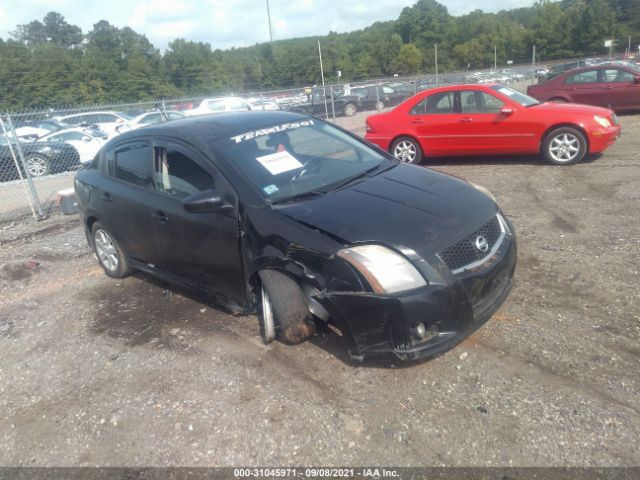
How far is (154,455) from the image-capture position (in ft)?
8.82

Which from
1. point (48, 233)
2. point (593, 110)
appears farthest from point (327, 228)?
point (593, 110)

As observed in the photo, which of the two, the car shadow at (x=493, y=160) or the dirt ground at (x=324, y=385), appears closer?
the dirt ground at (x=324, y=385)

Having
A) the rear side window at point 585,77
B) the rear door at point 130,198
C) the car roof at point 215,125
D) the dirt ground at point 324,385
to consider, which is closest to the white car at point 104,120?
the rear door at point 130,198

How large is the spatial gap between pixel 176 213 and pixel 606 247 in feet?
13.1

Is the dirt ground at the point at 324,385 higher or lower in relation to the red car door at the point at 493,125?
lower

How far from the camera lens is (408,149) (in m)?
9.18

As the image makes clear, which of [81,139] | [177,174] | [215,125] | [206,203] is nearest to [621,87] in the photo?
[215,125]

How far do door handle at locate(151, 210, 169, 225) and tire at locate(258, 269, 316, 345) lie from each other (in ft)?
3.74

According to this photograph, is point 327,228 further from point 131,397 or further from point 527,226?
point 527,226

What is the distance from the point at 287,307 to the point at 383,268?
29.9 inches

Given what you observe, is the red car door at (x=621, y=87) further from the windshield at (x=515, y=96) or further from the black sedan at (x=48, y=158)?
the black sedan at (x=48, y=158)

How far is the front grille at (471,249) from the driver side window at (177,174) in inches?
70.4

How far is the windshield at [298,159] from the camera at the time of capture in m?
3.57

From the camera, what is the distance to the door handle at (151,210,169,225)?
3988 millimetres
